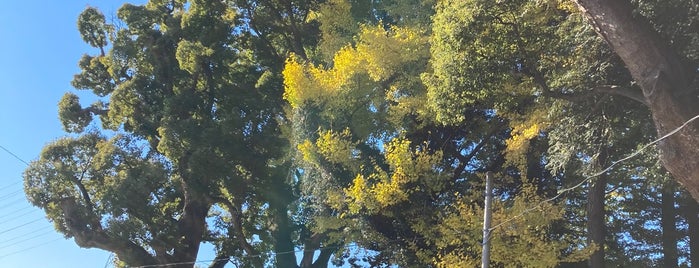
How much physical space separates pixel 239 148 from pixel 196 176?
1.60 m

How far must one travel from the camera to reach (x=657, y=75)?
959 centimetres

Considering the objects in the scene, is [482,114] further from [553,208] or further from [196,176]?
[196,176]

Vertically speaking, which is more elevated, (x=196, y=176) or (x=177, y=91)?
(x=177, y=91)

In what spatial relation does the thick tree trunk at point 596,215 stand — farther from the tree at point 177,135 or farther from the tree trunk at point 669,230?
the tree at point 177,135

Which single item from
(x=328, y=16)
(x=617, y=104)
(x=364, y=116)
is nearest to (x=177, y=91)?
(x=328, y=16)

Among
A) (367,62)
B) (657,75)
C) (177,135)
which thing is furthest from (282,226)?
(657,75)

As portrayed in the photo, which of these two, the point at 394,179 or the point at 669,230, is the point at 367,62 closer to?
the point at 394,179

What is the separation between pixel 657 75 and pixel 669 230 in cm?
1162

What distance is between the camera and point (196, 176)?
20078 millimetres

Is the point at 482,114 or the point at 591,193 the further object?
the point at 482,114

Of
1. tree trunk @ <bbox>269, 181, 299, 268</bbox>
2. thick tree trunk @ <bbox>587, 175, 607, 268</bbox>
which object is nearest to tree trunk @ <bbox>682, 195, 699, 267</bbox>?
thick tree trunk @ <bbox>587, 175, 607, 268</bbox>

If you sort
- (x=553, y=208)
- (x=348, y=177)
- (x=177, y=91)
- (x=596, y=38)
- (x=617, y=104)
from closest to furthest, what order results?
1. (x=596, y=38)
2. (x=617, y=104)
3. (x=553, y=208)
4. (x=348, y=177)
5. (x=177, y=91)

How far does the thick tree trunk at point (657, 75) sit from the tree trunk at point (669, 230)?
33.0 ft

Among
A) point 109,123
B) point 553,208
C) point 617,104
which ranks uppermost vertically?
point 109,123
